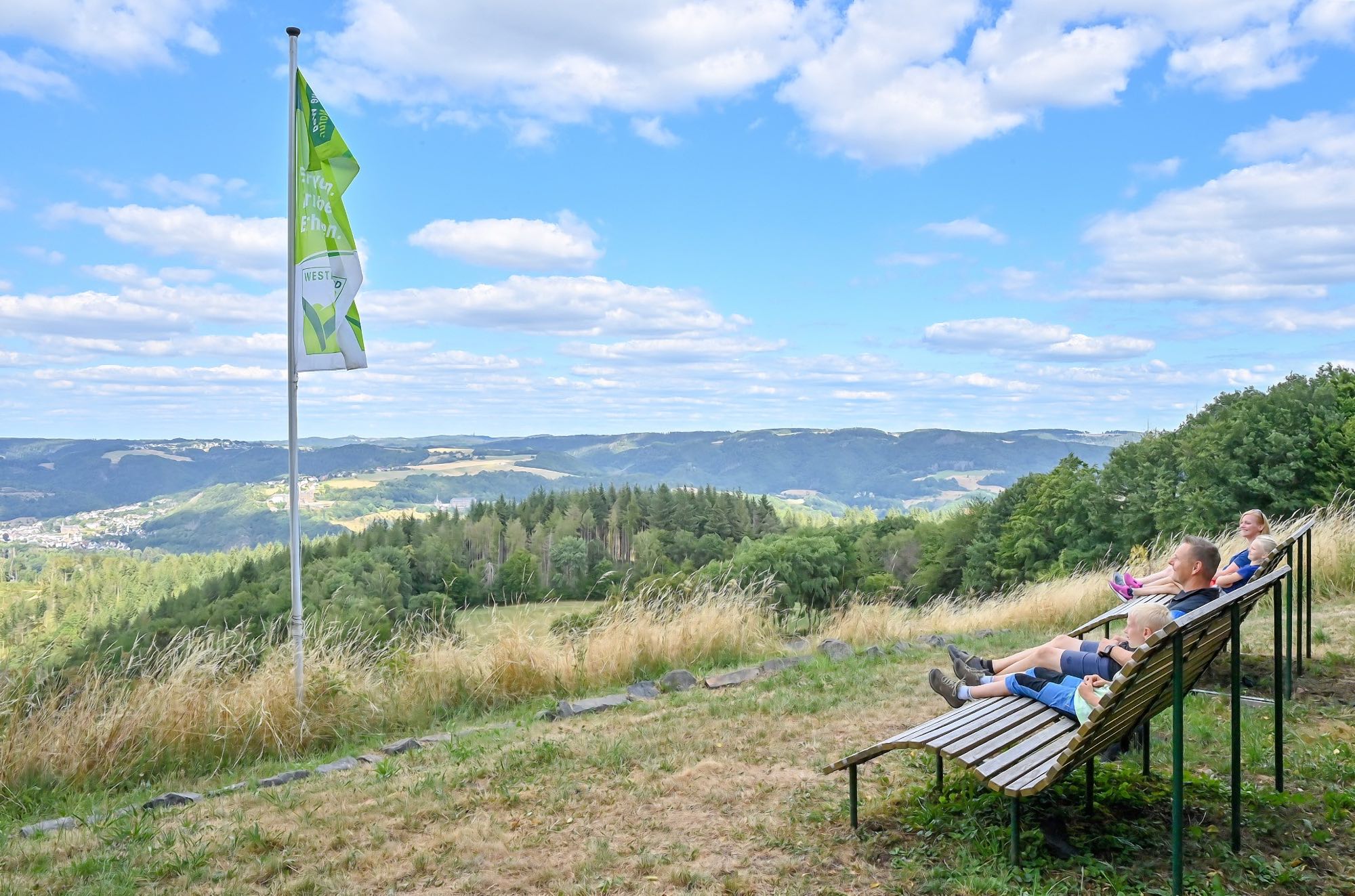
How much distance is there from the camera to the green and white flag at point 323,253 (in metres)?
6.61

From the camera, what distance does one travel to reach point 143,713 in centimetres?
550

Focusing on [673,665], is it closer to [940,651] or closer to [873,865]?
[940,651]

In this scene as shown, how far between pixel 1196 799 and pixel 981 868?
48.1 inches

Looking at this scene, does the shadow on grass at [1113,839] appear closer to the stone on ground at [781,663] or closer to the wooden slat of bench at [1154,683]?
the wooden slat of bench at [1154,683]

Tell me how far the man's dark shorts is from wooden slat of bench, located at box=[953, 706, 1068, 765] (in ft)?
1.54

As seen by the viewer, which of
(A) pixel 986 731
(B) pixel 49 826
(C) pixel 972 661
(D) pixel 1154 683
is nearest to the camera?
(D) pixel 1154 683

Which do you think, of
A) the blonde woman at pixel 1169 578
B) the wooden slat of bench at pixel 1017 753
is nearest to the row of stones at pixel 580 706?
the blonde woman at pixel 1169 578

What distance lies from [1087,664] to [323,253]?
20.3 ft

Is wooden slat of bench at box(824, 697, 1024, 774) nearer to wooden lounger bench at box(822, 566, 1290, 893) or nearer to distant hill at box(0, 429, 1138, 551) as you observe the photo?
wooden lounger bench at box(822, 566, 1290, 893)

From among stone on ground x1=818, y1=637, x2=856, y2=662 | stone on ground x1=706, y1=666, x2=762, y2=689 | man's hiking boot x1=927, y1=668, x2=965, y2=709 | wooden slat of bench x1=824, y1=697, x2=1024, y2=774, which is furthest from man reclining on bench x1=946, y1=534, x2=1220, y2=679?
stone on ground x1=818, y1=637, x2=856, y2=662

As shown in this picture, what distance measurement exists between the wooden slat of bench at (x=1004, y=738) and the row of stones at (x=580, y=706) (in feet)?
11.3

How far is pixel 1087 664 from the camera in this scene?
3.96 m

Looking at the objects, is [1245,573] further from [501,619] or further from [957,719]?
[501,619]

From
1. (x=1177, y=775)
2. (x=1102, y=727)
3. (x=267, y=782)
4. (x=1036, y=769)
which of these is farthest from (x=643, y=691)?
(x=1177, y=775)
